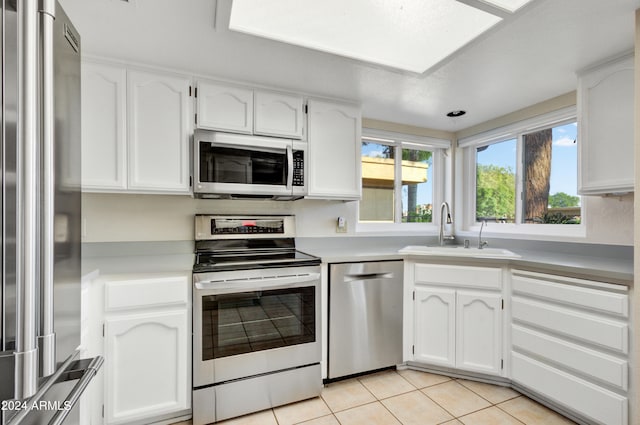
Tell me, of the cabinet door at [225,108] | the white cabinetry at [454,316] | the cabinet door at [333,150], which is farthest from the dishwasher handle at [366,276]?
the cabinet door at [225,108]

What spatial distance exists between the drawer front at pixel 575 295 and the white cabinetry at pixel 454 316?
0.51ft

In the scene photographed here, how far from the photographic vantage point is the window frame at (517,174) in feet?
7.48

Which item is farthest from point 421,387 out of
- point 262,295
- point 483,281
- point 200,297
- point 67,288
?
point 67,288

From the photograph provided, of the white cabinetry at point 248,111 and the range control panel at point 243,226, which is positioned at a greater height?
the white cabinetry at point 248,111

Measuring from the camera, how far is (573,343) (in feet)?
5.42

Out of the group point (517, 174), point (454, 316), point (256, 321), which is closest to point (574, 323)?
point (454, 316)

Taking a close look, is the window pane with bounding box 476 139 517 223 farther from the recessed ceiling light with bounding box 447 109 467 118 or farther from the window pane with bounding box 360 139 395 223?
the window pane with bounding box 360 139 395 223

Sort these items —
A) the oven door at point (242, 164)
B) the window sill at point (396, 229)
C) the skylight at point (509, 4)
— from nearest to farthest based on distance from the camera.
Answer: the skylight at point (509, 4)
the oven door at point (242, 164)
the window sill at point (396, 229)

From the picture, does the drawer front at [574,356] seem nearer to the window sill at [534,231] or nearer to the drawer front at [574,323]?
the drawer front at [574,323]

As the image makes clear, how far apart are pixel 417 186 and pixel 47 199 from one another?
117 inches

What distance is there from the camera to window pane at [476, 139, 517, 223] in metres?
2.77

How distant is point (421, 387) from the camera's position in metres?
2.05

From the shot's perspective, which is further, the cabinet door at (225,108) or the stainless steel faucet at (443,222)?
the stainless steel faucet at (443,222)

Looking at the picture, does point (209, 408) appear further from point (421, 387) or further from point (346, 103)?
point (346, 103)
